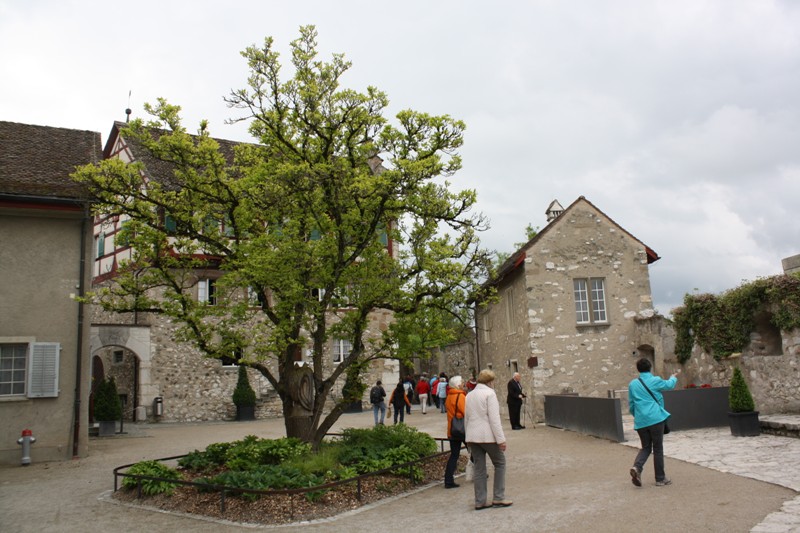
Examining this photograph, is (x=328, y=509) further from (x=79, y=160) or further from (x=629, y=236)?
(x=629, y=236)

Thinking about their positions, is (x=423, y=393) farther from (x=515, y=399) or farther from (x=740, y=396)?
(x=740, y=396)

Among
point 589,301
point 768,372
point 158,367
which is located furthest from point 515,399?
point 158,367

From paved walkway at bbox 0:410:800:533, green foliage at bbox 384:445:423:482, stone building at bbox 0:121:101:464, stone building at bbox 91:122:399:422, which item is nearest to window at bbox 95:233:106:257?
stone building at bbox 91:122:399:422

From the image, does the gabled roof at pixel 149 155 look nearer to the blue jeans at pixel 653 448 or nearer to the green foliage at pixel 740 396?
the green foliage at pixel 740 396

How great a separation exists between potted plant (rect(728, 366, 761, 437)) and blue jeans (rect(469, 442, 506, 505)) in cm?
633

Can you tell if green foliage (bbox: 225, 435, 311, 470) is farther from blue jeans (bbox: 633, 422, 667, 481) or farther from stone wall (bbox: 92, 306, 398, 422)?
stone wall (bbox: 92, 306, 398, 422)

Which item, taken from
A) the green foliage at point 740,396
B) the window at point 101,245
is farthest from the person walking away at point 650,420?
the window at point 101,245

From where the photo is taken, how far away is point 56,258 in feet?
48.7

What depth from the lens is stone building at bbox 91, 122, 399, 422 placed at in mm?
24797

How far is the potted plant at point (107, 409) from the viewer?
2038 cm

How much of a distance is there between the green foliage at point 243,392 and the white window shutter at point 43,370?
471 inches

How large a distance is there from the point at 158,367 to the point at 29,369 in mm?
11538

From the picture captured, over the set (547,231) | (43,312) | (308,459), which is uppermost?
(547,231)

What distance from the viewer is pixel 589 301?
66.5ft
